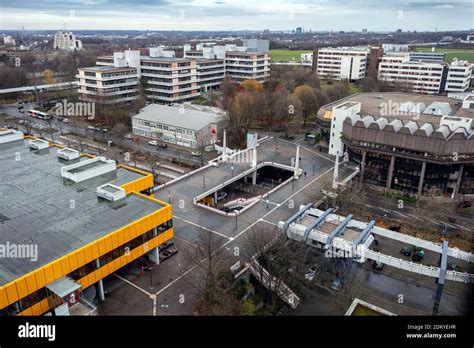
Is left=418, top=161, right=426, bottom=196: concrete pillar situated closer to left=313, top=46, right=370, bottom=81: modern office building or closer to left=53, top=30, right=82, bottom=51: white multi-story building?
left=313, top=46, right=370, bottom=81: modern office building

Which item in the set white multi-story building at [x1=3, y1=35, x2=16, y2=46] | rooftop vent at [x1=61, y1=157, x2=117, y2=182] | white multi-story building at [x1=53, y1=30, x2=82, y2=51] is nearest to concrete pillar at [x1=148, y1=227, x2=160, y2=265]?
rooftop vent at [x1=61, y1=157, x2=117, y2=182]

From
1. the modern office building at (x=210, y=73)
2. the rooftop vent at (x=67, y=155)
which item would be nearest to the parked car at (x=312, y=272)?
the rooftop vent at (x=67, y=155)

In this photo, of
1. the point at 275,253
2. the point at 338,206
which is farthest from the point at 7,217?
the point at 338,206

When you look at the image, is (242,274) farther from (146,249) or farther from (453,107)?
(453,107)

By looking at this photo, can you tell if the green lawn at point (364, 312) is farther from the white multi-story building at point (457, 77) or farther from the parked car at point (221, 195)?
the white multi-story building at point (457, 77)

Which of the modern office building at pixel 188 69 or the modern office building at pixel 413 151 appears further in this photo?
the modern office building at pixel 188 69
